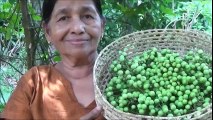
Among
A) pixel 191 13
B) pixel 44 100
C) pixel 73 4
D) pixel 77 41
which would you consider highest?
pixel 73 4

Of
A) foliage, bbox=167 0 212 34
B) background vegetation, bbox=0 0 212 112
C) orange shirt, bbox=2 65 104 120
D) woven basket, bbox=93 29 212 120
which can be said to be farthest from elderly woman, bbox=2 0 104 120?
foliage, bbox=167 0 212 34

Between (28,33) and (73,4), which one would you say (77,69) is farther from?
(28,33)

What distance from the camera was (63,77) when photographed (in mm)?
1888

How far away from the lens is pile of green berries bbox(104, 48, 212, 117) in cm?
141

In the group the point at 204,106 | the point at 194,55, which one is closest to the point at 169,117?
the point at 204,106

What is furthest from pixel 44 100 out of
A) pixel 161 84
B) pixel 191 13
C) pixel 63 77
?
pixel 191 13

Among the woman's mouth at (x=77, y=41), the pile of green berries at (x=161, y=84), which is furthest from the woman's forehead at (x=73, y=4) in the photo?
the pile of green berries at (x=161, y=84)

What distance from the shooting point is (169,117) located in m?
1.33

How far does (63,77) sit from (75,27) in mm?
267

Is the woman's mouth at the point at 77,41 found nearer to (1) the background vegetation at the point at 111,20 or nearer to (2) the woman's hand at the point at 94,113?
(2) the woman's hand at the point at 94,113

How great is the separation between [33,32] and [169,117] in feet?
4.74

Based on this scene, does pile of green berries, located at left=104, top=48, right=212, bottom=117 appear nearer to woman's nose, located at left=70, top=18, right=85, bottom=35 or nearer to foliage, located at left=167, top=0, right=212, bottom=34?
woman's nose, located at left=70, top=18, right=85, bottom=35

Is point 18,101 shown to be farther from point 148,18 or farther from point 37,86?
point 148,18

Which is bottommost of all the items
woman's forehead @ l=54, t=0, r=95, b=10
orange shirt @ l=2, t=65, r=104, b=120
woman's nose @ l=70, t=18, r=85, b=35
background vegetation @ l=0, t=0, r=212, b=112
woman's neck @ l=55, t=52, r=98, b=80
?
orange shirt @ l=2, t=65, r=104, b=120
